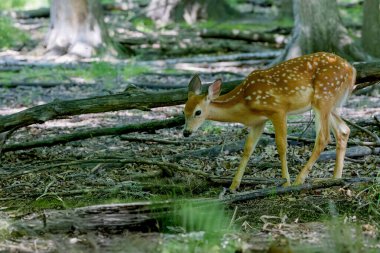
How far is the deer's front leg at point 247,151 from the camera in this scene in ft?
22.4

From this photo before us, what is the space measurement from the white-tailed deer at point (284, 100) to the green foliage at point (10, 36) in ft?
41.7

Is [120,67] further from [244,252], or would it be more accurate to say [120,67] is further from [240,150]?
[244,252]

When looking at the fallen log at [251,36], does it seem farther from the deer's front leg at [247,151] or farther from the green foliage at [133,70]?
the deer's front leg at [247,151]

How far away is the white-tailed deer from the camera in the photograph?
6895 mm

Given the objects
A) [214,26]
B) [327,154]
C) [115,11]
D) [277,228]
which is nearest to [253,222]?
[277,228]

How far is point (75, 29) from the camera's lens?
58.8 ft

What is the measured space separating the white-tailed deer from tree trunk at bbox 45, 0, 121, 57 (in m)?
11.1

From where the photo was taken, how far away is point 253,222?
19.1 ft

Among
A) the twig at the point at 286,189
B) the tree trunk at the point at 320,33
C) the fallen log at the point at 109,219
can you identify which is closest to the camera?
the fallen log at the point at 109,219

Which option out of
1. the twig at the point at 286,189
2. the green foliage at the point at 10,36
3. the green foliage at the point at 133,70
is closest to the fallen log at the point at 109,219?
the twig at the point at 286,189

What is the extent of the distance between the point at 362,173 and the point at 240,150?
65.1 inches

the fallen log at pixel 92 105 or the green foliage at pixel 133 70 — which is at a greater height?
the fallen log at pixel 92 105

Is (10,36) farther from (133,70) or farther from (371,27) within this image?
(371,27)

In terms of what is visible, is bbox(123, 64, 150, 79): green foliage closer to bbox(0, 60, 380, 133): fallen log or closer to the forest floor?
the forest floor
